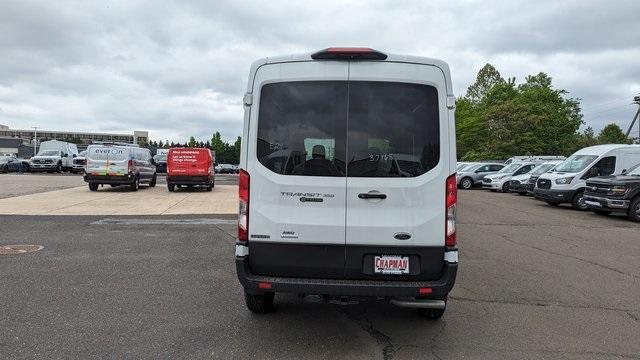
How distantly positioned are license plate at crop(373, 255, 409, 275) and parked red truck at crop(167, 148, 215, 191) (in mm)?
18796

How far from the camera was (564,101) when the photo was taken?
60188 mm

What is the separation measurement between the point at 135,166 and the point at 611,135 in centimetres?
8888

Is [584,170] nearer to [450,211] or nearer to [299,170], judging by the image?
[450,211]

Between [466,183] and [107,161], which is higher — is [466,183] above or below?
below

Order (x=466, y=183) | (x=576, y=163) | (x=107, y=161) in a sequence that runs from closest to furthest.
Result: (x=576, y=163) → (x=107, y=161) → (x=466, y=183)

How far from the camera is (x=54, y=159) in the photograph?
1453 inches

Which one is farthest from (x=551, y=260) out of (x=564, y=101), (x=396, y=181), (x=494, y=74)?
(x=494, y=74)

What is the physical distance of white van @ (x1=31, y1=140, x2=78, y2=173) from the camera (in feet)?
120

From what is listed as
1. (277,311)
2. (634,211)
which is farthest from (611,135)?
(277,311)

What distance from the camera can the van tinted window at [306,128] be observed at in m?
4.28

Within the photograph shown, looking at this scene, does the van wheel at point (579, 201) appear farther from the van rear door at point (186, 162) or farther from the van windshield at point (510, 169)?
the van rear door at point (186, 162)

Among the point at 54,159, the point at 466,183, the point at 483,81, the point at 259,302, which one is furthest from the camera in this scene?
the point at 483,81

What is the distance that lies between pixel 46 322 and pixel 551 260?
746 cm

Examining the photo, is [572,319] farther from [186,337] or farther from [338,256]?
[186,337]
